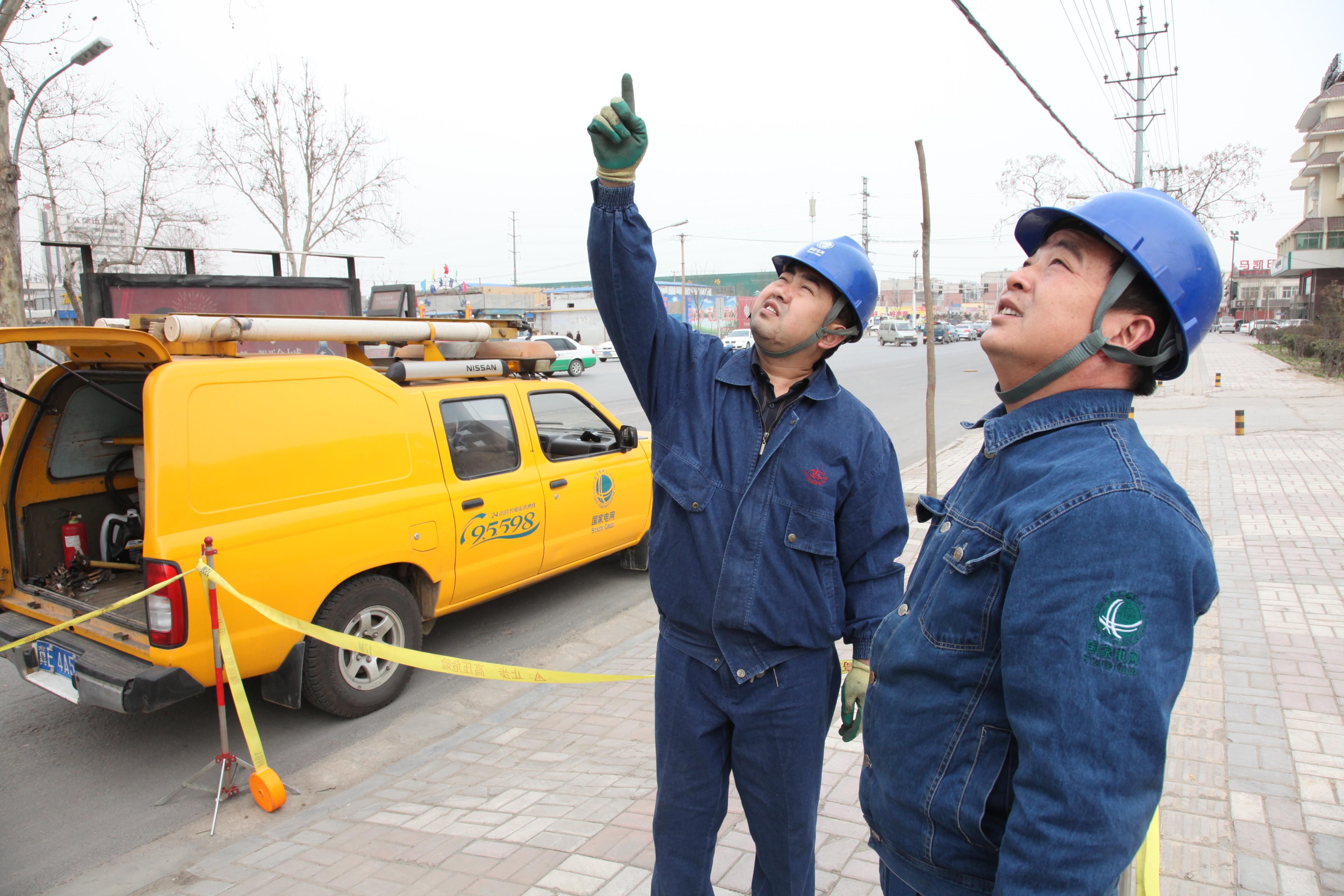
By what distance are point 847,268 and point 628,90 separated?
844 millimetres

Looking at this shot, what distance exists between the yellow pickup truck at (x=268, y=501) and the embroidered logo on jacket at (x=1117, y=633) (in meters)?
3.77

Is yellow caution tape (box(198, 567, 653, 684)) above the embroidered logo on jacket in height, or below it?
below

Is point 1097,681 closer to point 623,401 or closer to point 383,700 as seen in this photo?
point 383,700

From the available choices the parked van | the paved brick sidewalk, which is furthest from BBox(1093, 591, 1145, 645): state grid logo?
the parked van

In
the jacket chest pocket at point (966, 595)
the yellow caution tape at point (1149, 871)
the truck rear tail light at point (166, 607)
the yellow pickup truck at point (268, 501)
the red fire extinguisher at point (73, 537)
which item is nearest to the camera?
the jacket chest pocket at point (966, 595)

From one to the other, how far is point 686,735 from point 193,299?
27.9 ft

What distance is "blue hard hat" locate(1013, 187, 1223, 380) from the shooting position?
138 cm

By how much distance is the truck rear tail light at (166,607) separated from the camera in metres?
3.59

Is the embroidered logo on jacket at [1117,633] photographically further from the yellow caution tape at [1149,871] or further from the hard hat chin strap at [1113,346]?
the yellow caution tape at [1149,871]

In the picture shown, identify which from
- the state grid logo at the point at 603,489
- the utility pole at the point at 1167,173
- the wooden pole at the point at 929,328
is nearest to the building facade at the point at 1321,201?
the utility pole at the point at 1167,173

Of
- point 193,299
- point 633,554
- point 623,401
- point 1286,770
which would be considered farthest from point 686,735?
point 623,401

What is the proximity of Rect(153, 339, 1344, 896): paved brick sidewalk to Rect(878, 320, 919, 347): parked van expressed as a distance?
51.7 meters

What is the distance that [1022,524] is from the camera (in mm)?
1238

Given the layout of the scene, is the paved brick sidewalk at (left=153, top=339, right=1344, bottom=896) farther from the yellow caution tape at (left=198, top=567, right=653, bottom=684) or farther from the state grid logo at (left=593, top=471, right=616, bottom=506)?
the state grid logo at (left=593, top=471, right=616, bottom=506)
